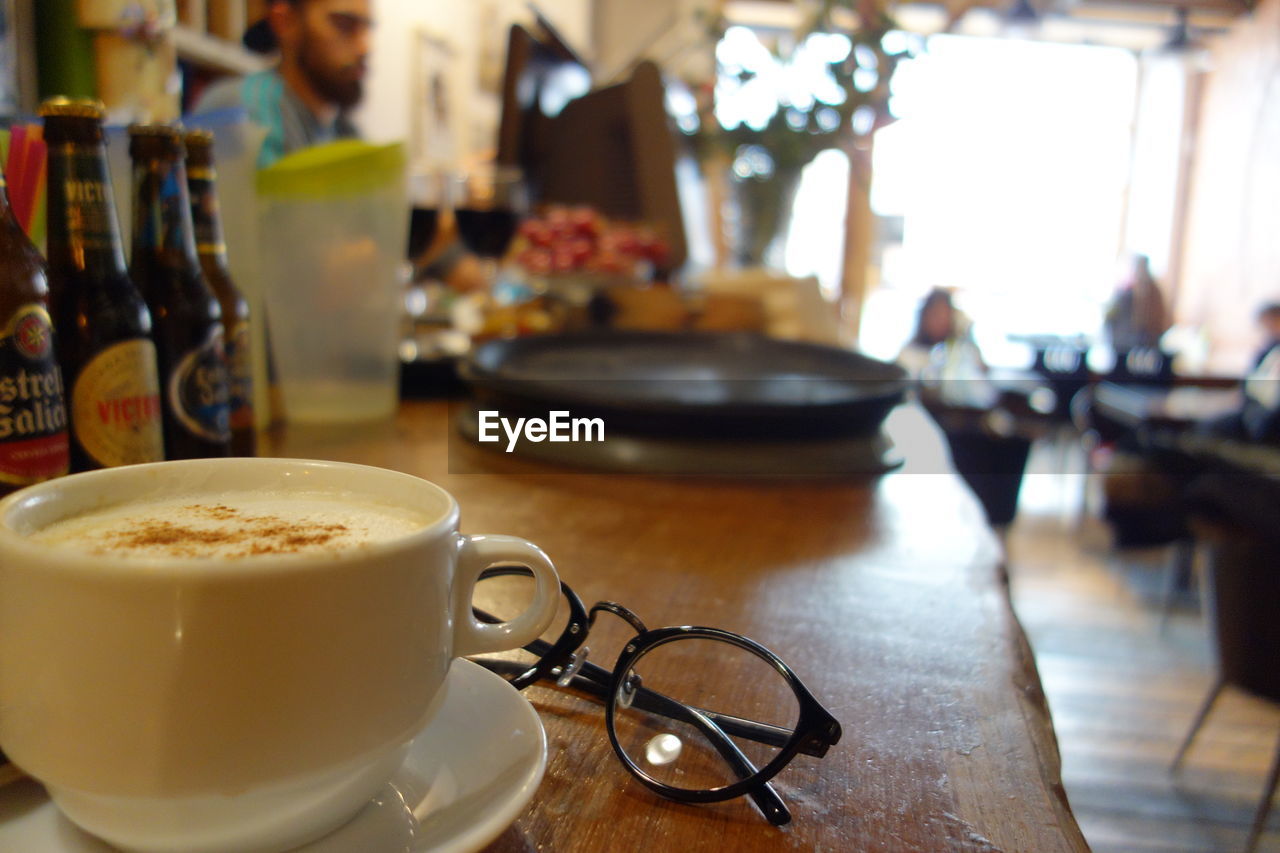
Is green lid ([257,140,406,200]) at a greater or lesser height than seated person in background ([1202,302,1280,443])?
greater

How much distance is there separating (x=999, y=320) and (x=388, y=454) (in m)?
6.93

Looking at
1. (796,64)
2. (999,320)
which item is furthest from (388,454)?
(999,320)

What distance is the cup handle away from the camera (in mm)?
297

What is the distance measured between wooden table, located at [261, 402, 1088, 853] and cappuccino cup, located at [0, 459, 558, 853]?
0.24ft

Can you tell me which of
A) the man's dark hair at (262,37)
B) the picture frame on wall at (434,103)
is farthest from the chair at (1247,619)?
the picture frame on wall at (434,103)

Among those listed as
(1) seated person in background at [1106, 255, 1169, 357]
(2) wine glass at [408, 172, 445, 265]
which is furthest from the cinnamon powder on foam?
(1) seated person in background at [1106, 255, 1169, 357]

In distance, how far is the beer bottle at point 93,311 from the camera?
16.8 inches

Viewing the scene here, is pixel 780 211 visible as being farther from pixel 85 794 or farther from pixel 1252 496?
pixel 85 794

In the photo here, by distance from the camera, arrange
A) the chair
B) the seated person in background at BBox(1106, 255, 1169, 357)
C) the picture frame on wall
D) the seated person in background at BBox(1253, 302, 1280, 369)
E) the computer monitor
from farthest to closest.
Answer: the seated person in background at BBox(1106, 255, 1169, 357), the seated person in background at BBox(1253, 302, 1280, 369), the picture frame on wall, the computer monitor, the chair

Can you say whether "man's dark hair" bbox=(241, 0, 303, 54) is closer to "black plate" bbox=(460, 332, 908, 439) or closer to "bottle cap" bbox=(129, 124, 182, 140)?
"black plate" bbox=(460, 332, 908, 439)

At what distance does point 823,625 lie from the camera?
1.51 ft

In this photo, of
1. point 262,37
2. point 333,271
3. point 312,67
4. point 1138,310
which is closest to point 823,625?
point 333,271

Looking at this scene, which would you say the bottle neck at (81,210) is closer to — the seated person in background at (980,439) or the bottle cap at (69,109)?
the bottle cap at (69,109)

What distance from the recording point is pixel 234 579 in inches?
8.8
